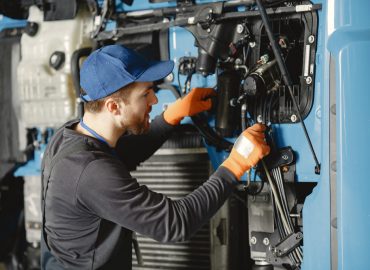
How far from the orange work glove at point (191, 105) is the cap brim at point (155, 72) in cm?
28

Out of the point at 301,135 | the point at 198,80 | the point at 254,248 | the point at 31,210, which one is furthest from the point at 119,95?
the point at 31,210

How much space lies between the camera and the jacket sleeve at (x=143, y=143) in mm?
2393

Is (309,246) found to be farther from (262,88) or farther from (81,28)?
(81,28)

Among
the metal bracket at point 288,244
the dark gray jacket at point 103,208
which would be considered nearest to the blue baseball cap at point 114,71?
the dark gray jacket at point 103,208

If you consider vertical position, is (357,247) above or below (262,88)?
below

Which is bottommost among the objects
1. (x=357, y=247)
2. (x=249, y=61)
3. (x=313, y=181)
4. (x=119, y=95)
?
(x=357, y=247)

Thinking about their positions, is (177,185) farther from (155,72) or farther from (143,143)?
(155,72)

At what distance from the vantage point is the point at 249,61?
2.26 meters

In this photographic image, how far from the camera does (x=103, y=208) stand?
5.92 feet

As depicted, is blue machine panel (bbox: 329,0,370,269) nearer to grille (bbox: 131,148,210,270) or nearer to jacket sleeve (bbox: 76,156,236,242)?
jacket sleeve (bbox: 76,156,236,242)

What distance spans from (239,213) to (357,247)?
1.00 meters

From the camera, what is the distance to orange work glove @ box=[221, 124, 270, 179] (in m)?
1.94

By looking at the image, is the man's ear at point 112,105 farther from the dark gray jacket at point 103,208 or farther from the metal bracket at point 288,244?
the metal bracket at point 288,244

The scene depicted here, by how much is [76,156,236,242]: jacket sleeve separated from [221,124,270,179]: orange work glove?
0.49 ft
